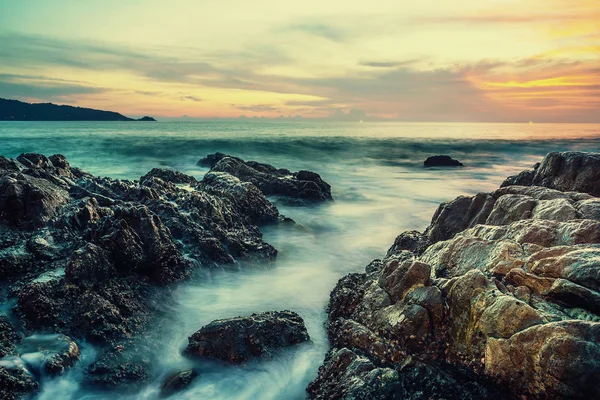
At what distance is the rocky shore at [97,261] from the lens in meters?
5.86

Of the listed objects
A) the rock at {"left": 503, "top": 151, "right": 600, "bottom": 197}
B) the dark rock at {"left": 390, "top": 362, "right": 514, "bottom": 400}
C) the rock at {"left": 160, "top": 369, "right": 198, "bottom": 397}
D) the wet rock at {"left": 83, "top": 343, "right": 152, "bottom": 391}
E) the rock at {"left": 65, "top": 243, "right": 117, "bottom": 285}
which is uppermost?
the rock at {"left": 503, "top": 151, "right": 600, "bottom": 197}

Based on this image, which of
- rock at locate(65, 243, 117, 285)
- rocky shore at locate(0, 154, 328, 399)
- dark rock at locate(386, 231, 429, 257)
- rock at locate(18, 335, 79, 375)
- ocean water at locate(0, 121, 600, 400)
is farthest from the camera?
dark rock at locate(386, 231, 429, 257)

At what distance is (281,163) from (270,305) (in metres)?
27.1

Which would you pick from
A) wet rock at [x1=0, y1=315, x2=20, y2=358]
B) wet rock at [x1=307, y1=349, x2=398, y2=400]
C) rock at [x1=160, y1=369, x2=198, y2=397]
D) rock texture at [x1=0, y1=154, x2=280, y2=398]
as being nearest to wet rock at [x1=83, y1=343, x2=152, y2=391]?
rock texture at [x1=0, y1=154, x2=280, y2=398]

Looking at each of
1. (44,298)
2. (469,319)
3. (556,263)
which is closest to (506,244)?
(556,263)

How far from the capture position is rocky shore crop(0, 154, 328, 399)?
19.2ft

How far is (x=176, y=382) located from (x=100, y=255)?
2.65 m

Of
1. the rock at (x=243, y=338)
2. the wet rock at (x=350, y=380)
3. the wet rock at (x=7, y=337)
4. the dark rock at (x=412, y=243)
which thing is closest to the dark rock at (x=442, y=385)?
the wet rock at (x=350, y=380)

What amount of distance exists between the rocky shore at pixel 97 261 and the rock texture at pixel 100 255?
0.02 meters

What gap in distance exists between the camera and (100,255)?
7.19m

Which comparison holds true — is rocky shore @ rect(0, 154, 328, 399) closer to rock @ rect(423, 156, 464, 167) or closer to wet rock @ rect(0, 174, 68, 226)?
wet rock @ rect(0, 174, 68, 226)

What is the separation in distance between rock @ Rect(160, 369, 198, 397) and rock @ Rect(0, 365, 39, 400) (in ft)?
5.09

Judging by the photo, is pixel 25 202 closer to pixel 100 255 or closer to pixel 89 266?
pixel 100 255

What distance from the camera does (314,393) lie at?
18.0 ft
